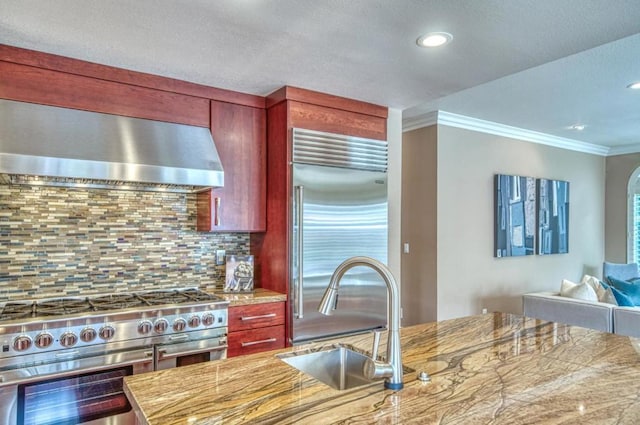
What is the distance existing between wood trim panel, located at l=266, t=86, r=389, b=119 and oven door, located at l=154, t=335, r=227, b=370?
1716 mm

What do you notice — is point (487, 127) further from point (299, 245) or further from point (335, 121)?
point (299, 245)

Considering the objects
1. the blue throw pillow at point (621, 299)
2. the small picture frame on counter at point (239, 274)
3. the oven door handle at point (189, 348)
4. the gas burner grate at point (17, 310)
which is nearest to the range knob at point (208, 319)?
the oven door handle at point (189, 348)

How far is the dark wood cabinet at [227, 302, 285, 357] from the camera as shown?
2777 mm

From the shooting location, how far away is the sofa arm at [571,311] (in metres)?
3.52

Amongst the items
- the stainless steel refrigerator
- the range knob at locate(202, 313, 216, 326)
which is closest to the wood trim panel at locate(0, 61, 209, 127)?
the stainless steel refrigerator

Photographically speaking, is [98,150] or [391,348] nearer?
[391,348]

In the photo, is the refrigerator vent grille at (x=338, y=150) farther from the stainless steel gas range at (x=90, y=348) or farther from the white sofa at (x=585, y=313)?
the white sofa at (x=585, y=313)

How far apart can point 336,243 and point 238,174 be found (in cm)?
89

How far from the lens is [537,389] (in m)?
1.33

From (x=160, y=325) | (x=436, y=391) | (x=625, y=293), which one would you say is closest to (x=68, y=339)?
(x=160, y=325)

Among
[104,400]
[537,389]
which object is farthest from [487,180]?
[104,400]

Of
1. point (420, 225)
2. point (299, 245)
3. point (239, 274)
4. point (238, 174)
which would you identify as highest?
point (238, 174)

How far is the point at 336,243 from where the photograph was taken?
10.3 feet

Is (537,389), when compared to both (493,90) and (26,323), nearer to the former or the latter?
(26,323)
